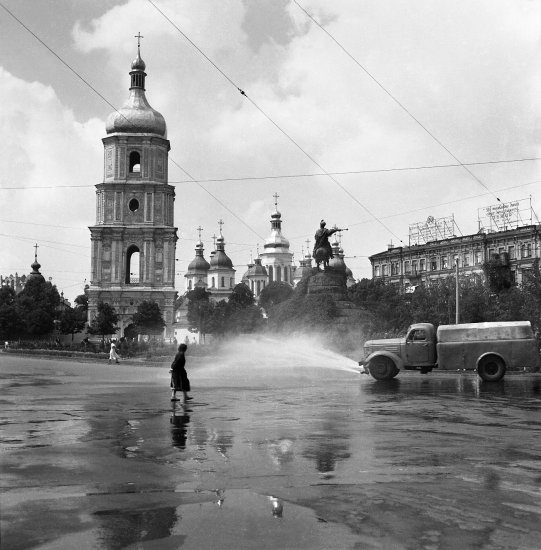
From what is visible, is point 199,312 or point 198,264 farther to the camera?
point 198,264

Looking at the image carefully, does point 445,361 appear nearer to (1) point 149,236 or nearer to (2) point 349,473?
(2) point 349,473

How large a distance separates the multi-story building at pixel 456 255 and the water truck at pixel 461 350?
64.5m

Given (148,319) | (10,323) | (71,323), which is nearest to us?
(148,319)

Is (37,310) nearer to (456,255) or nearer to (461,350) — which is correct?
(456,255)

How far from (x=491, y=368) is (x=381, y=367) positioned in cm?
375

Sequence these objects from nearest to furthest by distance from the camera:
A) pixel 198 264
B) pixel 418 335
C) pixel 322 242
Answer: pixel 418 335
pixel 322 242
pixel 198 264

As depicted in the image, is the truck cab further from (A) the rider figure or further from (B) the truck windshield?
(A) the rider figure

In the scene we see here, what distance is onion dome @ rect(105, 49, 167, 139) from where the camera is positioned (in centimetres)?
10725

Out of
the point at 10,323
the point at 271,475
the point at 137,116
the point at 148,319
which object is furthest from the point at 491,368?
the point at 10,323

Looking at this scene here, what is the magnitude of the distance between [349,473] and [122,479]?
2549mm

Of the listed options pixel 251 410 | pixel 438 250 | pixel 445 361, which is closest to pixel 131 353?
pixel 445 361

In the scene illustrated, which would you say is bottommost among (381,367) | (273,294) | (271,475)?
(271,475)

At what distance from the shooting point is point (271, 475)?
8.66 m

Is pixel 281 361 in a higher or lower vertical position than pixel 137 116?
lower
